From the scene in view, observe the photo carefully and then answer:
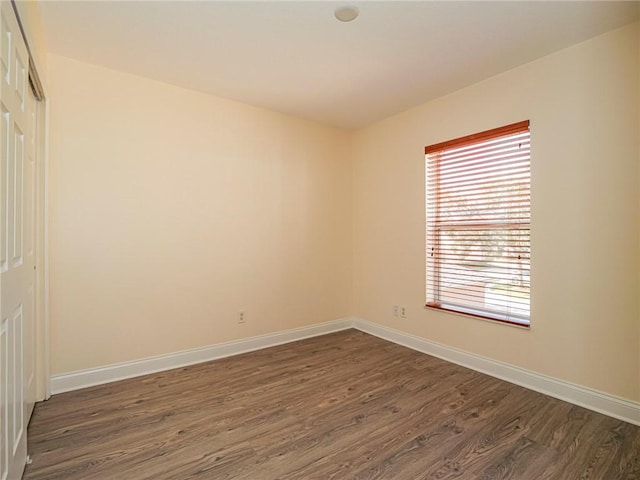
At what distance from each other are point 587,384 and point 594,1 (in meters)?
2.45

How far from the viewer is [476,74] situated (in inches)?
110

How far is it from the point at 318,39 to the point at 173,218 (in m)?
1.92

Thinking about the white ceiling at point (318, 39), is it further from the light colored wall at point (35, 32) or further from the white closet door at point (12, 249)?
the white closet door at point (12, 249)

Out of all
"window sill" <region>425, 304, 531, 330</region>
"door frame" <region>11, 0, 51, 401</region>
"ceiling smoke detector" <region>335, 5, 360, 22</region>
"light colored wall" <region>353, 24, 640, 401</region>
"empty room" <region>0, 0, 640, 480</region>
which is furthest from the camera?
"window sill" <region>425, 304, 531, 330</region>

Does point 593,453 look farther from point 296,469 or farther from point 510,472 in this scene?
point 296,469

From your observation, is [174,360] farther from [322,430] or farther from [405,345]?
[405,345]

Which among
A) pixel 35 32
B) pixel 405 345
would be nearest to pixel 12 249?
pixel 35 32

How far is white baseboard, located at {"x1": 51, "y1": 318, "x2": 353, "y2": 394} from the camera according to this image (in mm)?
2574

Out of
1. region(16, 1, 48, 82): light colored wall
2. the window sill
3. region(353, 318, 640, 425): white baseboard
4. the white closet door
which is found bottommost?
region(353, 318, 640, 425): white baseboard

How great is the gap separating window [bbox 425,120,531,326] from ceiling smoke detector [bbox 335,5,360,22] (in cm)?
155

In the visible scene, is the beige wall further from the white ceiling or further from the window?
the white ceiling

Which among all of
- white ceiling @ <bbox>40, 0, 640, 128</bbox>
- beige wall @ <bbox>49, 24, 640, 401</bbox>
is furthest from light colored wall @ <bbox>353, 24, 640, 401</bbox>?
white ceiling @ <bbox>40, 0, 640, 128</bbox>

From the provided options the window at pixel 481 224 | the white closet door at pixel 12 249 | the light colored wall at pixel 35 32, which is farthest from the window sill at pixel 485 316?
the light colored wall at pixel 35 32

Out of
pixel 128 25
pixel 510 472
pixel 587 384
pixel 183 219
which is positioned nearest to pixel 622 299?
pixel 587 384
